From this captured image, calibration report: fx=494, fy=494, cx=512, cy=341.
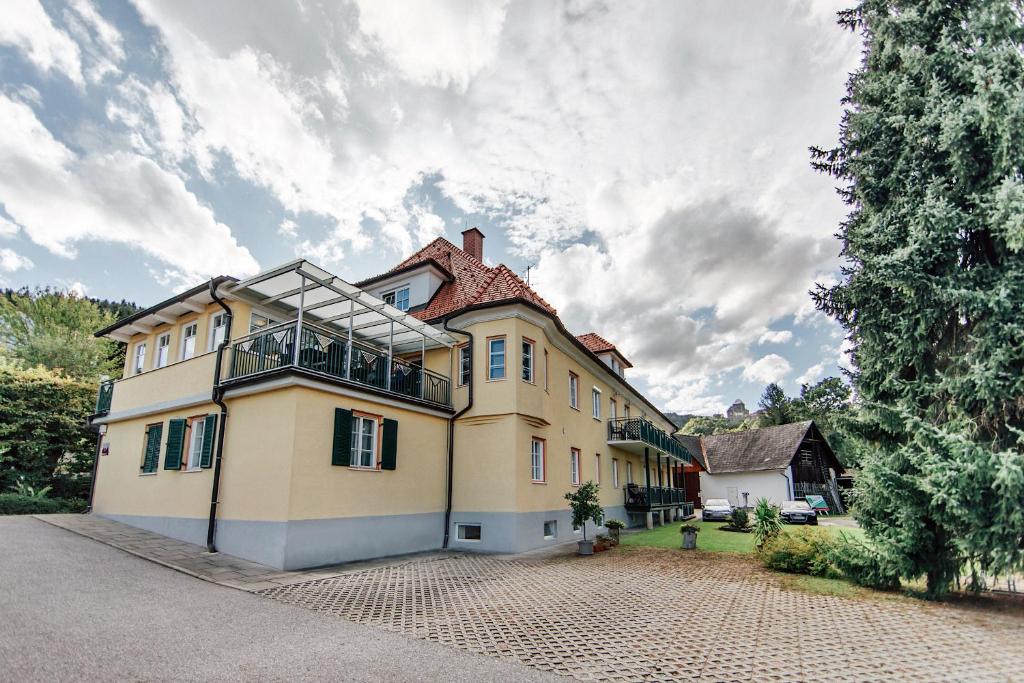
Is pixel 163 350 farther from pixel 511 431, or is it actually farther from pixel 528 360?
pixel 528 360

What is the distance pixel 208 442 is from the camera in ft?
42.8

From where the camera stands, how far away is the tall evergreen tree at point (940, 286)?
311 inches

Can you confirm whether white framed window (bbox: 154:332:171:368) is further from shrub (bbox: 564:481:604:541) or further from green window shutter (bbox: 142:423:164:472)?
shrub (bbox: 564:481:604:541)

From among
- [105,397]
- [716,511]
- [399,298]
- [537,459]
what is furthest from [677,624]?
[716,511]

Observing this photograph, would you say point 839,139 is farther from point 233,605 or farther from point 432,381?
point 233,605

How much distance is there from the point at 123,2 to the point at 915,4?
15519 mm

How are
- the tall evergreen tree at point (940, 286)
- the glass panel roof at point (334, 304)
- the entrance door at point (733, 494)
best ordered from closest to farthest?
the tall evergreen tree at point (940, 286)
the glass panel roof at point (334, 304)
the entrance door at point (733, 494)

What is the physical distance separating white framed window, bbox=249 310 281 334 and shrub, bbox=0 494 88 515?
13104 millimetres

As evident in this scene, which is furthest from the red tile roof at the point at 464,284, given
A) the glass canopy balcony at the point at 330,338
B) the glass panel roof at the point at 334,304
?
the glass canopy balcony at the point at 330,338

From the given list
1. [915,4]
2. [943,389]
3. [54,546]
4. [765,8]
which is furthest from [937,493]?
[54,546]

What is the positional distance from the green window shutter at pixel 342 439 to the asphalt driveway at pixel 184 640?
11.8 feet

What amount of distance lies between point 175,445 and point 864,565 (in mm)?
16841

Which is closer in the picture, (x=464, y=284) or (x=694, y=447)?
(x=464, y=284)

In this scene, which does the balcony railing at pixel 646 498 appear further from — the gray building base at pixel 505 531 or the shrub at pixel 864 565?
the shrub at pixel 864 565
